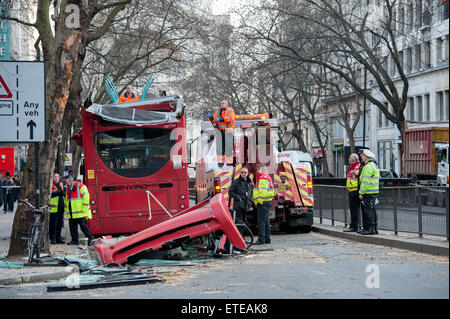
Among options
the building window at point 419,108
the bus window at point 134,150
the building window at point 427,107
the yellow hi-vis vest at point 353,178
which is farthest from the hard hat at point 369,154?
the building window at point 419,108

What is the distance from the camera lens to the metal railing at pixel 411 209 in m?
14.3

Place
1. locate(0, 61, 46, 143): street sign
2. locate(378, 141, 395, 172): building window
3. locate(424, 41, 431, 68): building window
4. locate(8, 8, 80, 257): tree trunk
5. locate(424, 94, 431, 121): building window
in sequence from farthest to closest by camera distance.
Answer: locate(378, 141, 395, 172): building window < locate(424, 41, 431, 68): building window < locate(424, 94, 431, 121): building window < locate(8, 8, 80, 257): tree trunk < locate(0, 61, 46, 143): street sign

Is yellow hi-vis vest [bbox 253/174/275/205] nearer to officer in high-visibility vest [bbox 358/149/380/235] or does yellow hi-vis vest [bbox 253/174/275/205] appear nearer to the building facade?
officer in high-visibility vest [bbox 358/149/380/235]

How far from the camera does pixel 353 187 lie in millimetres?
18406

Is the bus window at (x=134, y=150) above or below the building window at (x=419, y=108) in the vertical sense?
below

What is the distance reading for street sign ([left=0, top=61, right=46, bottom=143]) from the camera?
46.4ft

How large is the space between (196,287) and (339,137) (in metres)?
70.8

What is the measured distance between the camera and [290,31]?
34.9m

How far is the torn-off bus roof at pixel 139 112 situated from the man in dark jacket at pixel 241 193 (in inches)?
75.9

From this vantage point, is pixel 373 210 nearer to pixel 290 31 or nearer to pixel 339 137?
pixel 290 31

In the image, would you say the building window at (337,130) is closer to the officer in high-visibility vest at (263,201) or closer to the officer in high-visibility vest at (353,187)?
the officer in high-visibility vest at (353,187)

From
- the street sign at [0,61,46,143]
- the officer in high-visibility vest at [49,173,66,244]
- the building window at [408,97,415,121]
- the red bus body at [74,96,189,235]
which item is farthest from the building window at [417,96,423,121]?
the street sign at [0,61,46,143]

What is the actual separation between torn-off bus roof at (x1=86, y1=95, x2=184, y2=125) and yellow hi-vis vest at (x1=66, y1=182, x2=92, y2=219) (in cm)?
183
